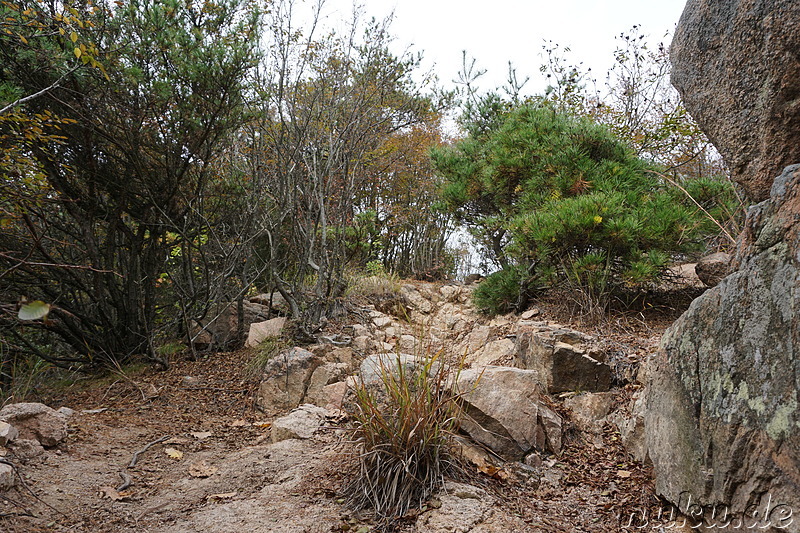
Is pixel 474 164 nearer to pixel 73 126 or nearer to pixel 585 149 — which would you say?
pixel 585 149

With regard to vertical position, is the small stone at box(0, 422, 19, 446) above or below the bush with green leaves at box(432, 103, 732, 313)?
below

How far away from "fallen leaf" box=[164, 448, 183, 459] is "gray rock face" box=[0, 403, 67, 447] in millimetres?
696

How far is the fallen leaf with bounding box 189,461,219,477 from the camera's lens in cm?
314

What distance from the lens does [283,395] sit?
4.58 m

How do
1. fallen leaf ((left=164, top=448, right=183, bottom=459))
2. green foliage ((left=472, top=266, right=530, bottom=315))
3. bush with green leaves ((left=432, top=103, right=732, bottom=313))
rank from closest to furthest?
fallen leaf ((left=164, top=448, right=183, bottom=459))
bush with green leaves ((left=432, top=103, right=732, bottom=313))
green foliage ((left=472, top=266, right=530, bottom=315))

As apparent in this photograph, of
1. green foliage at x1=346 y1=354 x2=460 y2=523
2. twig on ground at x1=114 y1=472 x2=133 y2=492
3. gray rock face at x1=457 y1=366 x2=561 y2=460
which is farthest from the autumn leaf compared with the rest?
twig on ground at x1=114 y1=472 x2=133 y2=492

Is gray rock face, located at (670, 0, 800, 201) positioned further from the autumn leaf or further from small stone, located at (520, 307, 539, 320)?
the autumn leaf

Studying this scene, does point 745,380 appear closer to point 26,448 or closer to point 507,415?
point 507,415

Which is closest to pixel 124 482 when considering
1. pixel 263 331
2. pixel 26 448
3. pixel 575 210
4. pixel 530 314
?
pixel 26 448

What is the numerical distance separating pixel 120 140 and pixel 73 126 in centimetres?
41

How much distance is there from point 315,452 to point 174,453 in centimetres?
119

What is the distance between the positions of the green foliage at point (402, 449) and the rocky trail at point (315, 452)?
0.30 feet

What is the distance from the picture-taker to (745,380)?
1.72 metres

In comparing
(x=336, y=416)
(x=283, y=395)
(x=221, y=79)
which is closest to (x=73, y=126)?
(x=221, y=79)
